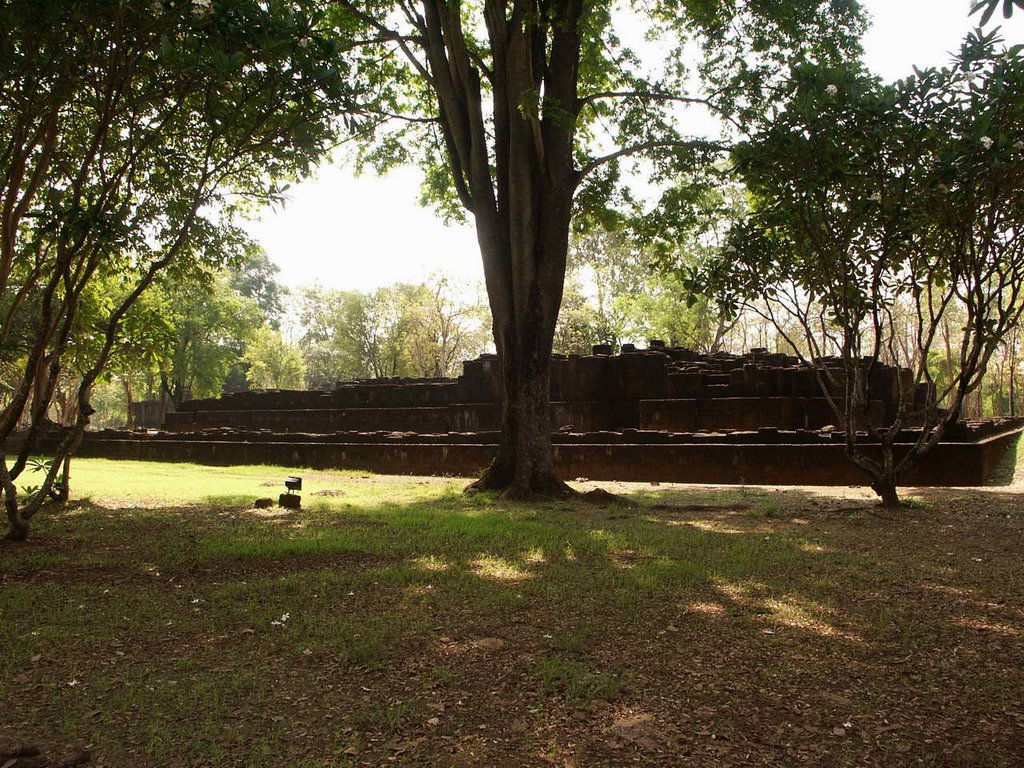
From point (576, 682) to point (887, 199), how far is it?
6.20 metres

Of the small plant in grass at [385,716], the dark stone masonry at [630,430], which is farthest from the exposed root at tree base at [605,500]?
the small plant in grass at [385,716]

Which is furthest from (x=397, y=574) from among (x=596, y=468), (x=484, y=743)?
(x=596, y=468)

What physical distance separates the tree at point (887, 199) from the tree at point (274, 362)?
46477 mm

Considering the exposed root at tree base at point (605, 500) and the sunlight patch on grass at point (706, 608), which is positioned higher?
the exposed root at tree base at point (605, 500)

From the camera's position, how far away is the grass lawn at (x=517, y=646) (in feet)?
9.39

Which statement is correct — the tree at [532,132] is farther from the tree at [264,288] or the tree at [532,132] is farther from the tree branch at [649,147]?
the tree at [264,288]

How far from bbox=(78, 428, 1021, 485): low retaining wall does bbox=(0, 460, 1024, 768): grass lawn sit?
14.3 ft

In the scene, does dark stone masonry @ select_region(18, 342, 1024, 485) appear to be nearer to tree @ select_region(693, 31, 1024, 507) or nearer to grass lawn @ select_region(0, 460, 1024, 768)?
tree @ select_region(693, 31, 1024, 507)

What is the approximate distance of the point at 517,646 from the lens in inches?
151

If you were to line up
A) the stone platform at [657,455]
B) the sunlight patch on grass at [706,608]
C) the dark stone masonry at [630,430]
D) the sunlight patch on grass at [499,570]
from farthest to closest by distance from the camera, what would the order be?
the dark stone masonry at [630,430] < the stone platform at [657,455] < the sunlight patch on grass at [499,570] < the sunlight patch on grass at [706,608]

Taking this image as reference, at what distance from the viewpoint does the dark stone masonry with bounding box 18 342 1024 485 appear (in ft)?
40.2

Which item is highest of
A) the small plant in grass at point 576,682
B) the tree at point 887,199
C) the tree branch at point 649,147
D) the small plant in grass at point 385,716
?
the tree branch at point 649,147

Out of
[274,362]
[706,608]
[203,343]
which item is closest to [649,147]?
[706,608]

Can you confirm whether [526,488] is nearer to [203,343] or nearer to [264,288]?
[203,343]
